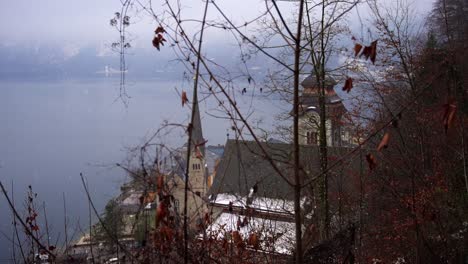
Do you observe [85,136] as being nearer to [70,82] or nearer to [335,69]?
[70,82]

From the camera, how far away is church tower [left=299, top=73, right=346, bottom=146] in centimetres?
669

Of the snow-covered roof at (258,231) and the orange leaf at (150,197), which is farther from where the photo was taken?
the snow-covered roof at (258,231)

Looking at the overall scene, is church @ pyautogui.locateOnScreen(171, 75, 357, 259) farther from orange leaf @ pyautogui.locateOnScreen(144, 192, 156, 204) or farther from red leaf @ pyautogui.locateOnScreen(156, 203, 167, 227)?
red leaf @ pyautogui.locateOnScreen(156, 203, 167, 227)

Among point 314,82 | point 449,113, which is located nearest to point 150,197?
point 449,113

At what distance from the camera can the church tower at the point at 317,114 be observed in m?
6.69

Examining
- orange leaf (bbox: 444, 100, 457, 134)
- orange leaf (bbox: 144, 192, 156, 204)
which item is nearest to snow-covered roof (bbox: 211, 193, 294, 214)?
orange leaf (bbox: 144, 192, 156, 204)

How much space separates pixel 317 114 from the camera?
7949 mm

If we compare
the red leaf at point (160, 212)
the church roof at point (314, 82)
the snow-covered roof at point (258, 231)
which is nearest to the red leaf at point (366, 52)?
the red leaf at point (160, 212)

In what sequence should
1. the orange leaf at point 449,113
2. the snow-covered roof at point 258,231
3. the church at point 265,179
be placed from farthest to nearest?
1. the snow-covered roof at point 258,231
2. the church at point 265,179
3. the orange leaf at point 449,113

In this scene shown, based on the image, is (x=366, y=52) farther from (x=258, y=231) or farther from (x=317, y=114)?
(x=317, y=114)

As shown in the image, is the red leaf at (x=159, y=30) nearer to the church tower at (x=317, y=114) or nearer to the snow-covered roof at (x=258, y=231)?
the snow-covered roof at (x=258, y=231)

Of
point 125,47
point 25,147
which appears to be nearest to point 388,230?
point 125,47

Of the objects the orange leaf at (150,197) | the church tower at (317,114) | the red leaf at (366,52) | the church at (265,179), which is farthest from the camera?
the church tower at (317,114)

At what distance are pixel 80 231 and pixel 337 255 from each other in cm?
211
